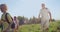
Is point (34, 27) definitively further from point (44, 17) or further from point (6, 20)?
point (6, 20)

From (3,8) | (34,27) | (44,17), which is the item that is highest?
(3,8)

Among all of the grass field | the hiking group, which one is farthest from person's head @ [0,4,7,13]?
the grass field

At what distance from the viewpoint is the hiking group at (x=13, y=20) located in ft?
7.16

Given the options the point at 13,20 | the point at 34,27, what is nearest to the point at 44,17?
the point at 34,27

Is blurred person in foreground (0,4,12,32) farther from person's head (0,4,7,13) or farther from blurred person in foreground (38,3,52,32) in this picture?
blurred person in foreground (38,3,52,32)

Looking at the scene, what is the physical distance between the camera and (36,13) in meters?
2.23

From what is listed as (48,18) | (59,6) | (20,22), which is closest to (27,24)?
(20,22)

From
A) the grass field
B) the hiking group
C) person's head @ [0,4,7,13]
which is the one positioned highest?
person's head @ [0,4,7,13]

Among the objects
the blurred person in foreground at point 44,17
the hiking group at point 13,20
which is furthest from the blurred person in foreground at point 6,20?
the blurred person in foreground at point 44,17

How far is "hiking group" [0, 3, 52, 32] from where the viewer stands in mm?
2182

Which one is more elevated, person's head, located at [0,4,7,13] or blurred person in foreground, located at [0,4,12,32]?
person's head, located at [0,4,7,13]

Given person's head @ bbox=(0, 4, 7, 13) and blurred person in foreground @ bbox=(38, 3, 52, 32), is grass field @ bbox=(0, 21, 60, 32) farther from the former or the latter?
person's head @ bbox=(0, 4, 7, 13)

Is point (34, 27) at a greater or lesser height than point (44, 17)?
lesser

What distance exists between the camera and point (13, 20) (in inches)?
86.7
